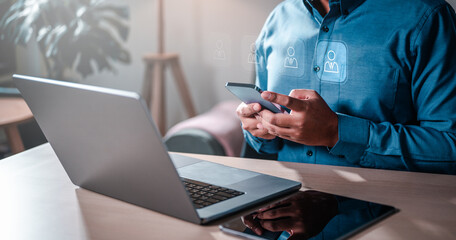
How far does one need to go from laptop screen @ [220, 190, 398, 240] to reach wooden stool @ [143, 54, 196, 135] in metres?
2.13

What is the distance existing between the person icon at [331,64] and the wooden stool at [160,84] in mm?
1729

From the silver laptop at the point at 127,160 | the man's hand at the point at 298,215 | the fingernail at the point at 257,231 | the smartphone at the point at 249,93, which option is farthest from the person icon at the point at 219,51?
the fingernail at the point at 257,231

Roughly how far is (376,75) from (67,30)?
1.92 meters

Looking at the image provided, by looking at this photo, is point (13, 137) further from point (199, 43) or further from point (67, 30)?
point (199, 43)

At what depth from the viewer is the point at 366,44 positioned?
1186 millimetres

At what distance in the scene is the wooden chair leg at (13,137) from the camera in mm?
2080

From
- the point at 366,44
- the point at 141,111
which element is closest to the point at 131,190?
the point at 141,111

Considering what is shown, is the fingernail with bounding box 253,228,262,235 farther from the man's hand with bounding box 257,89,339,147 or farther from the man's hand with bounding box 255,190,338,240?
the man's hand with bounding box 257,89,339,147

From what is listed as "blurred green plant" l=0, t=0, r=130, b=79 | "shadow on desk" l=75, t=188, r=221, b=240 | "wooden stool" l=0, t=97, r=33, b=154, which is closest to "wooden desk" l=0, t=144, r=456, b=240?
"shadow on desk" l=75, t=188, r=221, b=240

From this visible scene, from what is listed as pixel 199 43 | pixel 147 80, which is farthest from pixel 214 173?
pixel 199 43

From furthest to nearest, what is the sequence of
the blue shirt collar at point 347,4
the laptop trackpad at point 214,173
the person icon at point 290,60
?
the person icon at point 290,60, the blue shirt collar at point 347,4, the laptop trackpad at point 214,173

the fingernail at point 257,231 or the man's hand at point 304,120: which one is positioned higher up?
the man's hand at point 304,120

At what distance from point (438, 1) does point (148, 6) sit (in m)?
2.30

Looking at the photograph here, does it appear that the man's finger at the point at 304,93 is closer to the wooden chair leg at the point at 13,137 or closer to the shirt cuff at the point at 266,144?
the shirt cuff at the point at 266,144
